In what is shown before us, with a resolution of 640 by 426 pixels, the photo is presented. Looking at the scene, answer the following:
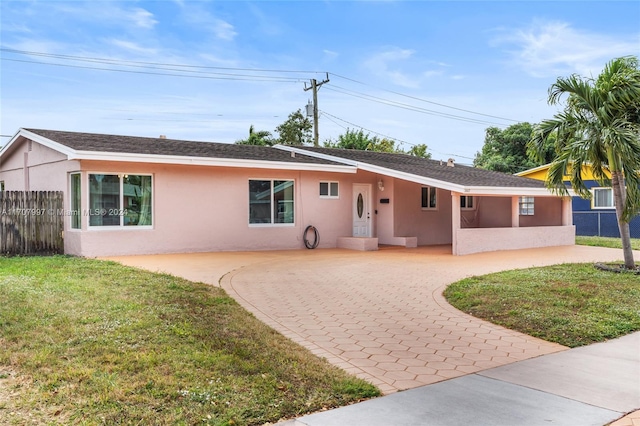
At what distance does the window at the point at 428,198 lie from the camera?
1922 cm

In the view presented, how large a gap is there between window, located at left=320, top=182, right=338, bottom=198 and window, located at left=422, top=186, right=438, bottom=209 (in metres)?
3.64

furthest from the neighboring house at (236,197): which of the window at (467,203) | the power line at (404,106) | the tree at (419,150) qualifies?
the tree at (419,150)

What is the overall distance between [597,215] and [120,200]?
A: 22418mm

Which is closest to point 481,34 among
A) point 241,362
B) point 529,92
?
point 529,92

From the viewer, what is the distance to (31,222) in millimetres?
13922

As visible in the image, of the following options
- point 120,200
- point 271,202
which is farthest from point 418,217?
point 120,200

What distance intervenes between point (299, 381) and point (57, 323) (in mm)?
3355

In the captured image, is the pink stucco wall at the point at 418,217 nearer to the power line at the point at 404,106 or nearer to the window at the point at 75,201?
the window at the point at 75,201

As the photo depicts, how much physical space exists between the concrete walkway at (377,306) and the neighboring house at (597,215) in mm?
10685

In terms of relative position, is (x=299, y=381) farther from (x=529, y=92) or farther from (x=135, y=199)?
(x=529, y=92)

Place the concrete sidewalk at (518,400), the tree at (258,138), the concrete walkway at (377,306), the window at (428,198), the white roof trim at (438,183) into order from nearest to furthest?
the concrete sidewalk at (518,400) < the concrete walkway at (377,306) < the white roof trim at (438,183) < the window at (428,198) < the tree at (258,138)

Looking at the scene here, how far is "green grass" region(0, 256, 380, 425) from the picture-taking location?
383 cm

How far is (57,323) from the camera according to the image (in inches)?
237

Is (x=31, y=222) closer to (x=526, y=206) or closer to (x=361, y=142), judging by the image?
(x=526, y=206)
